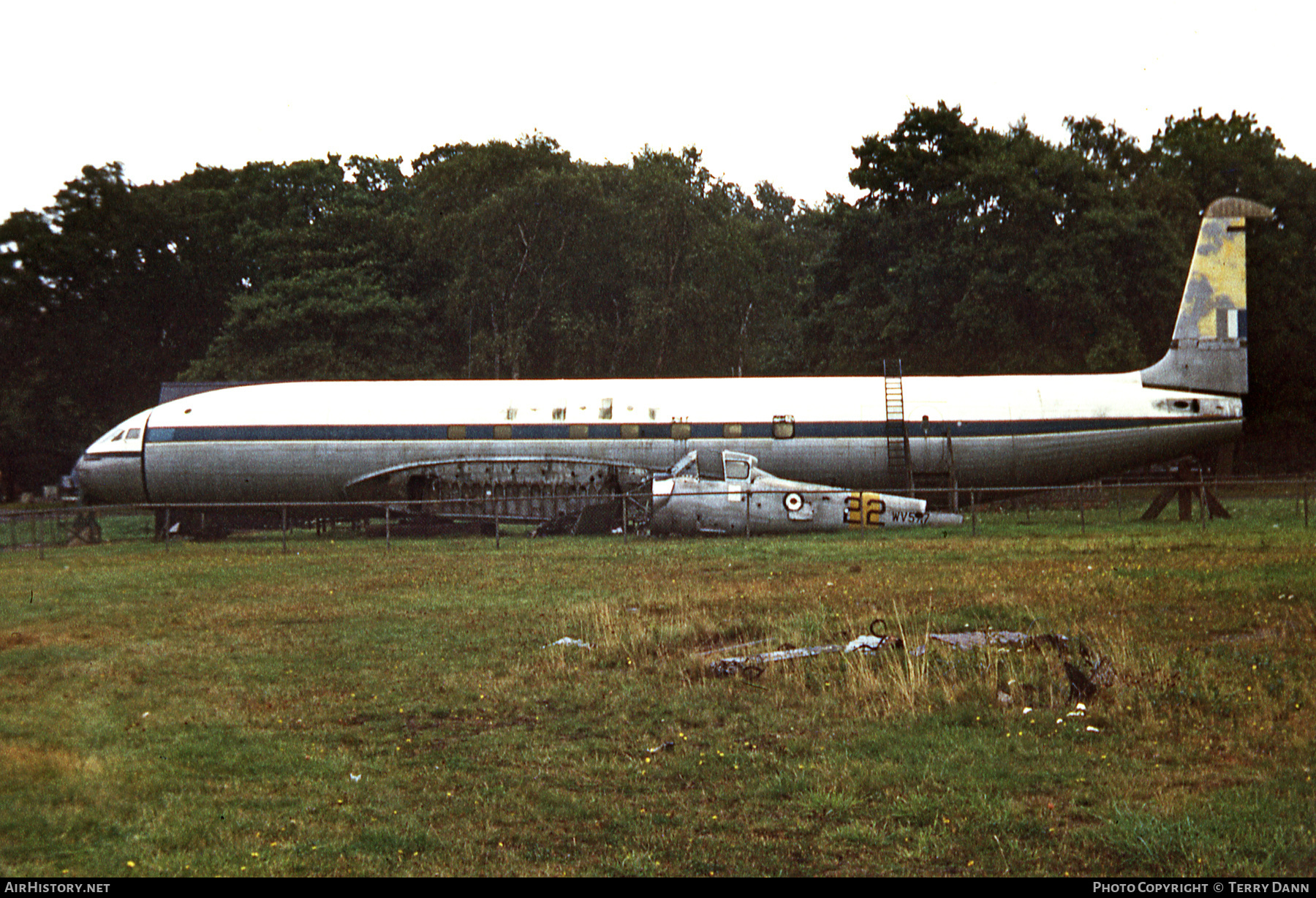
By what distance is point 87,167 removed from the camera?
6575 cm

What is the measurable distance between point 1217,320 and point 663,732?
96.1 ft

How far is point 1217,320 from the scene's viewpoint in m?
33.7

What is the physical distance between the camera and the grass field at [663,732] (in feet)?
23.4

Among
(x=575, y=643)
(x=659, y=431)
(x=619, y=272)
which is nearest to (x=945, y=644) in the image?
(x=575, y=643)

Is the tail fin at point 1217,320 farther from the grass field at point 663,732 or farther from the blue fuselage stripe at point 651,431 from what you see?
the grass field at point 663,732

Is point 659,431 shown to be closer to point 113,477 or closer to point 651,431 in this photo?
point 651,431

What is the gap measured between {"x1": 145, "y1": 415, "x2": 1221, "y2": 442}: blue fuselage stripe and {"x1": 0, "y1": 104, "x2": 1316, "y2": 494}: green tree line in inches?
592

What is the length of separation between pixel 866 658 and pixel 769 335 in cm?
6440

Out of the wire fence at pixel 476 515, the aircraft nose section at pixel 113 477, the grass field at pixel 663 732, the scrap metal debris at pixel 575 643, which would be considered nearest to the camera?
the grass field at pixel 663 732

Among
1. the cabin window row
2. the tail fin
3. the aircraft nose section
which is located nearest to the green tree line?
the tail fin

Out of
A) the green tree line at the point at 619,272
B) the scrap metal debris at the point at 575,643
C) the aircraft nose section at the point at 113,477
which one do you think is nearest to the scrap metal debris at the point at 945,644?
the scrap metal debris at the point at 575,643

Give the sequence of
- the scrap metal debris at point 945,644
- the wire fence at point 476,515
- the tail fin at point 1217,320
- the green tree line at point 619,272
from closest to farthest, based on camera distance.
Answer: the scrap metal debris at point 945,644
the wire fence at point 476,515
the tail fin at point 1217,320
the green tree line at point 619,272

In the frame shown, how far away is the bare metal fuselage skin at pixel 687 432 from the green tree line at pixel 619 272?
47.8 feet

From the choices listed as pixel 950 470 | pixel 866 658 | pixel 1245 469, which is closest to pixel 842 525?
pixel 950 470
